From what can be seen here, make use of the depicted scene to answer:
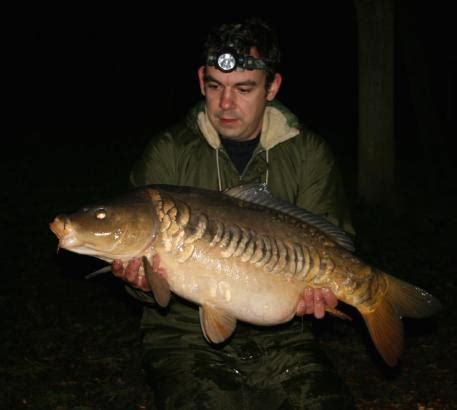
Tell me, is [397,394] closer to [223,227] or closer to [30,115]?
[223,227]

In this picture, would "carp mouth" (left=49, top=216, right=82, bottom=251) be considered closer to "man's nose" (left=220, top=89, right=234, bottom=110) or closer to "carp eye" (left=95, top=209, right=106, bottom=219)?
"carp eye" (left=95, top=209, right=106, bottom=219)

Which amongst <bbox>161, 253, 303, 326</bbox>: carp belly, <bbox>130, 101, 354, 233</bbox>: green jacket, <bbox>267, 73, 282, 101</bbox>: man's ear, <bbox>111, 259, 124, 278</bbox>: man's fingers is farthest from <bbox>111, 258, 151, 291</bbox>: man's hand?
<bbox>267, 73, 282, 101</bbox>: man's ear

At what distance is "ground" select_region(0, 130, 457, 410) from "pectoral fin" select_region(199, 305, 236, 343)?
893 millimetres

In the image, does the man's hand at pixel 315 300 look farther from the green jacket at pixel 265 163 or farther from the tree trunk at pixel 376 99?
the tree trunk at pixel 376 99

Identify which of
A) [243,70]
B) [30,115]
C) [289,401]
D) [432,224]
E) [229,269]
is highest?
[243,70]

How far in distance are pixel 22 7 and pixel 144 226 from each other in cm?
2657

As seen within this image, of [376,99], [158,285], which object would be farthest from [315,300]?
[376,99]

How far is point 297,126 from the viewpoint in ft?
10.4

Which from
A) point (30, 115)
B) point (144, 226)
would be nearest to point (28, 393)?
point (144, 226)

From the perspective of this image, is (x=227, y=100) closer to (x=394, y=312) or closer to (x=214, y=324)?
(x=214, y=324)

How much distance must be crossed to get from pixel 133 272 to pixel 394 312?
3.40 ft

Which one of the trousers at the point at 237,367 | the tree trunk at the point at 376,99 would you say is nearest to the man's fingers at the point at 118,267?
the trousers at the point at 237,367

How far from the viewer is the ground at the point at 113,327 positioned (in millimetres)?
3324

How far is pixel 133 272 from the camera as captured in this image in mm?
2598
